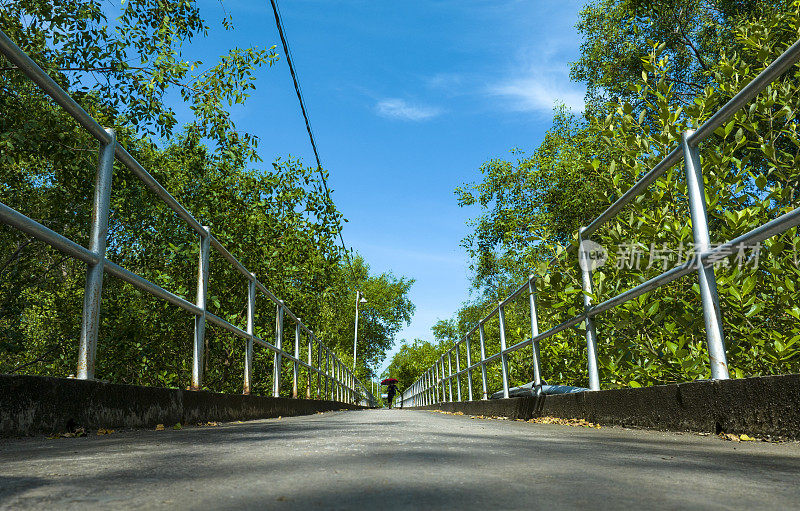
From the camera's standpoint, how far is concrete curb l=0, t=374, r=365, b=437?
2379mm

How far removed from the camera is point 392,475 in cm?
150

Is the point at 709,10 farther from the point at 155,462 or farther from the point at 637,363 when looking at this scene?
the point at 155,462

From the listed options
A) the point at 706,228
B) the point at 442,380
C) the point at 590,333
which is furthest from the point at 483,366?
the point at 442,380

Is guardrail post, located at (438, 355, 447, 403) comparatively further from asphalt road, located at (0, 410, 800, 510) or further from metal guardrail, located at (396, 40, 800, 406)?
asphalt road, located at (0, 410, 800, 510)

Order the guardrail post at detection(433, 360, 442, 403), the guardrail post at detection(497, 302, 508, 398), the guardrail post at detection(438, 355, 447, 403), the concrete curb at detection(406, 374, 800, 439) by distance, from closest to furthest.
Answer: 1. the concrete curb at detection(406, 374, 800, 439)
2. the guardrail post at detection(497, 302, 508, 398)
3. the guardrail post at detection(438, 355, 447, 403)
4. the guardrail post at detection(433, 360, 442, 403)

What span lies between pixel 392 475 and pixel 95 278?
201cm

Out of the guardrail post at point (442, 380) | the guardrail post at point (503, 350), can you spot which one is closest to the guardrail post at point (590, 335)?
the guardrail post at point (503, 350)

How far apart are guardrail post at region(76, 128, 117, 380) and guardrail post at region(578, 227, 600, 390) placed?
2965mm

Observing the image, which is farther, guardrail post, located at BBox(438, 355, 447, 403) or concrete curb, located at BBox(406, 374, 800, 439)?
guardrail post, located at BBox(438, 355, 447, 403)

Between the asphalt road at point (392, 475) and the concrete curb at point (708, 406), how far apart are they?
0.14 m

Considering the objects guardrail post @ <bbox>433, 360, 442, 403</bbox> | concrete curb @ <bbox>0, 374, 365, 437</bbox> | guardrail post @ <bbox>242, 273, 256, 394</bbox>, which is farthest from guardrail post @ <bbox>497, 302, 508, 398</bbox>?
guardrail post @ <bbox>433, 360, 442, 403</bbox>

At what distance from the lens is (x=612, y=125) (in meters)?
5.16

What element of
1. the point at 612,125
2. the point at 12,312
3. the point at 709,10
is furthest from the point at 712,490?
the point at 709,10

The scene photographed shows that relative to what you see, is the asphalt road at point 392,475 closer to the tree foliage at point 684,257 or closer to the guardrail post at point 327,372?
the tree foliage at point 684,257
